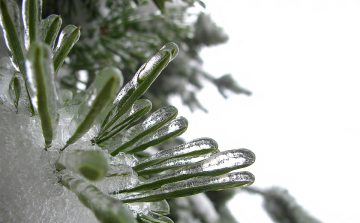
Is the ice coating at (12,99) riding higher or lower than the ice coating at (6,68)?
higher

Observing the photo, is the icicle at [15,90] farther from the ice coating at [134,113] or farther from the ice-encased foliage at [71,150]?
the ice coating at [134,113]

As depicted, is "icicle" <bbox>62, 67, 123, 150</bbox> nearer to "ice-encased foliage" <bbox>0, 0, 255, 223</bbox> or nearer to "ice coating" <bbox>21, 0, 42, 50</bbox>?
"ice-encased foliage" <bbox>0, 0, 255, 223</bbox>

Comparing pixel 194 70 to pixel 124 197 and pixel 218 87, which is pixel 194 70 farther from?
pixel 124 197

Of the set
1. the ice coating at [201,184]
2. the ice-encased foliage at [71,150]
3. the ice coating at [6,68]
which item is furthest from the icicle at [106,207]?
the ice coating at [6,68]

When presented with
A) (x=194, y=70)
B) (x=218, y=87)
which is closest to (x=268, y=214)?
(x=218, y=87)

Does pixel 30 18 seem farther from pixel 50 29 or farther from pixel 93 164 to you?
pixel 93 164

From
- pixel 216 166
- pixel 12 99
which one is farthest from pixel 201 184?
pixel 12 99

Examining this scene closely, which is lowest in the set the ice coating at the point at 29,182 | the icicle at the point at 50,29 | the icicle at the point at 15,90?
the ice coating at the point at 29,182
